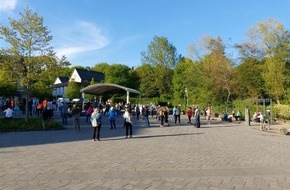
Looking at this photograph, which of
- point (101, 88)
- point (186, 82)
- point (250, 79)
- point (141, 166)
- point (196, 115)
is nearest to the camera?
point (141, 166)

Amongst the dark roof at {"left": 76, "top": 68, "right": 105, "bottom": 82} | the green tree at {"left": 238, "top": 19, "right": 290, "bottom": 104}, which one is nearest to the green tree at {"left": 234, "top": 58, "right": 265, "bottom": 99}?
the green tree at {"left": 238, "top": 19, "right": 290, "bottom": 104}

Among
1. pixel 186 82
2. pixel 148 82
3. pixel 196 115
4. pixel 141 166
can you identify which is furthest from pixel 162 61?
pixel 141 166

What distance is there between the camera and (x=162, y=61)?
253 feet

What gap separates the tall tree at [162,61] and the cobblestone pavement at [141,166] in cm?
6028

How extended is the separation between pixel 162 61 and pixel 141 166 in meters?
67.3

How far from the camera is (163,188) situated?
7.88m

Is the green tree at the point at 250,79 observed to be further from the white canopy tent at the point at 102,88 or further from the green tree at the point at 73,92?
the green tree at the point at 73,92

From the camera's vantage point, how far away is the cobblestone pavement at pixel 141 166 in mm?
8289

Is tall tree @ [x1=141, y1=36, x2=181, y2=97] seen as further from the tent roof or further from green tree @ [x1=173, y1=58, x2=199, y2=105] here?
the tent roof

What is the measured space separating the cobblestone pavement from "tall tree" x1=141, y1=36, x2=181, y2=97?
198 ft

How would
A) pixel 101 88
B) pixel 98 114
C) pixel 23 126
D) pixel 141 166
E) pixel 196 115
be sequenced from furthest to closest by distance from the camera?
pixel 101 88 → pixel 196 115 → pixel 23 126 → pixel 98 114 → pixel 141 166

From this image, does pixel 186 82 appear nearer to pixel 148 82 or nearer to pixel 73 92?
pixel 148 82

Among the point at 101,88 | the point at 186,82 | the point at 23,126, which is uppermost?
the point at 186,82

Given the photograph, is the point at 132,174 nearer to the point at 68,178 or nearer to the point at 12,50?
the point at 68,178
